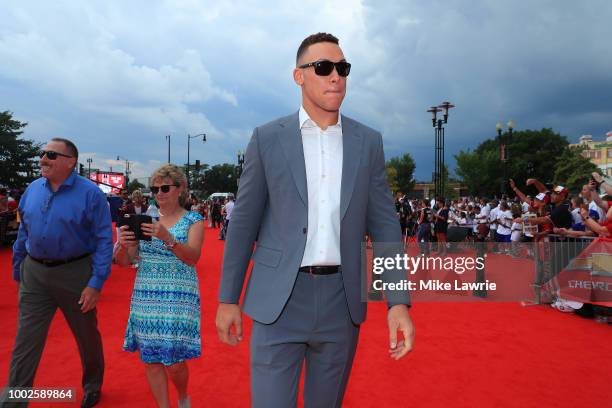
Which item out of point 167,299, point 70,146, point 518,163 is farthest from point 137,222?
point 518,163

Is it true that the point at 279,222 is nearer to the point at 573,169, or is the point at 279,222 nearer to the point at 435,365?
the point at 435,365

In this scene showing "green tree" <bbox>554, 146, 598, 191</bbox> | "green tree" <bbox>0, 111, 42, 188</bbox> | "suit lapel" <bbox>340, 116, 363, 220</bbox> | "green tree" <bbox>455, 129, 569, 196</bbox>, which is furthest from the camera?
"green tree" <bbox>455, 129, 569, 196</bbox>

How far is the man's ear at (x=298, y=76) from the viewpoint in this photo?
2168mm

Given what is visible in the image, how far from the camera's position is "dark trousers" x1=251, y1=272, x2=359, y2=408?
1940mm

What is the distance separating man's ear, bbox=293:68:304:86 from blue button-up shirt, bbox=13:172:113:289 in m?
2.29

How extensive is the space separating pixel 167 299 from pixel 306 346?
64.3 inches

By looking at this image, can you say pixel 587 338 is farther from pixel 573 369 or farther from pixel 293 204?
pixel 293 204

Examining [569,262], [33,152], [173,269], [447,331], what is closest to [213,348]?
[173,269]

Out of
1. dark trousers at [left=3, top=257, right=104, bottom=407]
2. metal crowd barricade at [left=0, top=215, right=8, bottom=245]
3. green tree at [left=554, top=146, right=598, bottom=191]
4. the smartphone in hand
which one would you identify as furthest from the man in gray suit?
green tree at [left=554, top=146, right=598, bottom=191]

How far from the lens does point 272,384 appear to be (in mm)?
1921

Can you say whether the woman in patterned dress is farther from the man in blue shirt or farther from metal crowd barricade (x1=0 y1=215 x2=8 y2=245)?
metal crowd barricade (x1=0 y1=215 x2=8 y2=245)

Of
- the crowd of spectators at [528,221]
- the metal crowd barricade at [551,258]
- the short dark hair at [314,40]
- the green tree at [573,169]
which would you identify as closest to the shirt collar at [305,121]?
the short dark hair at [314,40]

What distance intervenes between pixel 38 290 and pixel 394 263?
2914 mm

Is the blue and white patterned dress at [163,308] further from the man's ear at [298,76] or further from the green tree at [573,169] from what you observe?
the green tree at [573,169]
